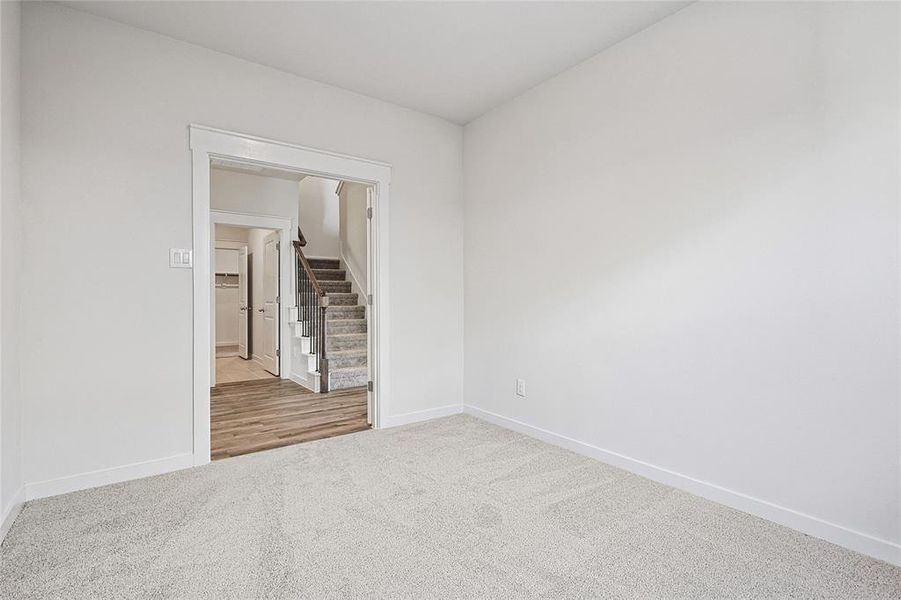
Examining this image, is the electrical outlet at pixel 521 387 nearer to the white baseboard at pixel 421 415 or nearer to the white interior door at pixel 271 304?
the white baseboard at pixel 421 415

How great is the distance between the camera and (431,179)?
3818mm

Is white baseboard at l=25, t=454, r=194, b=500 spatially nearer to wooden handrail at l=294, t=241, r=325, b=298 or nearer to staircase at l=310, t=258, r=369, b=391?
staircase at l=310, t=258, r=369, b=391

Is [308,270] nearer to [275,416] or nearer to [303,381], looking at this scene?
[303,381]

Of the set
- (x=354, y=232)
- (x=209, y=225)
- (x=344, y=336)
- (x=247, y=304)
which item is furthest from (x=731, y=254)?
(x=247, y=304)

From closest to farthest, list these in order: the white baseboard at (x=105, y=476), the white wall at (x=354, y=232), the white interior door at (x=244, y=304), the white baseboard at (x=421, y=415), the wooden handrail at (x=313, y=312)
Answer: the white baseboard at (x=105, y=476)
the white baseboard at (x=421, y=415)
the wooden handrail at (x=313, y=312)
the white wall at (x=354, y=232)
the white interior door at (x=244, y=304)

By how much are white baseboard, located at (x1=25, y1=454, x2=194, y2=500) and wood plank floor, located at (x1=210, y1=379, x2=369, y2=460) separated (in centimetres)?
25

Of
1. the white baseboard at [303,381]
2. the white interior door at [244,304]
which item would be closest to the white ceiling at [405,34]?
the white baseboard at [303,381]

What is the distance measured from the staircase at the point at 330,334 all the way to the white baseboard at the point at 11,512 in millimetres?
2676

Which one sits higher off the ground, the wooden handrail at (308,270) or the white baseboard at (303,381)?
the wooden handrail at (308,270)

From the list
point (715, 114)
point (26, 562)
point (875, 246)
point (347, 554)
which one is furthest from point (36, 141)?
point (875, 246)

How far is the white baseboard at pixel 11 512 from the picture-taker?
6.24 ft

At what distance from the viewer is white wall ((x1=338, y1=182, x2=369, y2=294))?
20.8 feet

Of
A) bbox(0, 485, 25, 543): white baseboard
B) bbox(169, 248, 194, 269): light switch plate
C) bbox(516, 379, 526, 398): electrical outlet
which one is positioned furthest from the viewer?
bbox(516, 379, 526, 398): electrical outlet

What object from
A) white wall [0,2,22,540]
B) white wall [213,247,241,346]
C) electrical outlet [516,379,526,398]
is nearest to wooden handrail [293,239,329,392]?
electrical outlet [516,379,526,398]
